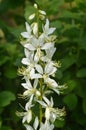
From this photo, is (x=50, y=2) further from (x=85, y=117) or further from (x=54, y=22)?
(x=85, y=117)

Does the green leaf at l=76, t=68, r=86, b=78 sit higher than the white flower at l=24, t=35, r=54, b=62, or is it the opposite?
the white flower at l=24, t=35, r=54, b=62

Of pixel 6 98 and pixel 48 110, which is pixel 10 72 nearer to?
pixel 6 98

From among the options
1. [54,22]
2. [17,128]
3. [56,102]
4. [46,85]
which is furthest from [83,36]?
[46,85]

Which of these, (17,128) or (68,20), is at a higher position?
(68,20)

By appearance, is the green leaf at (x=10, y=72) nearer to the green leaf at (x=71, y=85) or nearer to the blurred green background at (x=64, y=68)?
the blurred green background at (x=64, y=68)

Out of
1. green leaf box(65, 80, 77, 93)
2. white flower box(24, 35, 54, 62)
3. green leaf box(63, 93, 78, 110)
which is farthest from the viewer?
green leaf box(63, 93, 78, 110)

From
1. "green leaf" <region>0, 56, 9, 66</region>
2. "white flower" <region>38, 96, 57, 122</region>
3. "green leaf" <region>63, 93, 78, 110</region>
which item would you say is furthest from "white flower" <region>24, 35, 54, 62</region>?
"green leaf" <region>0, 56, 9, 66</region>

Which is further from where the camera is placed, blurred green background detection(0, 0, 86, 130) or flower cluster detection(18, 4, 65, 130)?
blurred green background detection(0, 0, 86, 130)

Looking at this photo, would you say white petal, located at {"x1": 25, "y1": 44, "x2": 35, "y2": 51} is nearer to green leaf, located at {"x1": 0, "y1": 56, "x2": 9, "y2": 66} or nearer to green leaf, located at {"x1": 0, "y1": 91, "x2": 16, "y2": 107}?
green leaf, located at {"x1": 0, "y1": 91, "x2": 16, "y2": 107}
